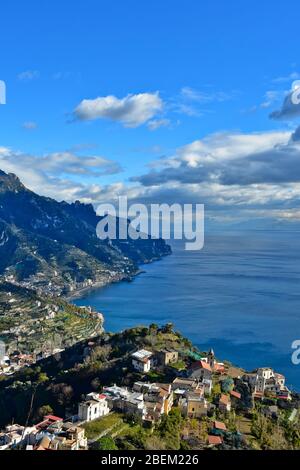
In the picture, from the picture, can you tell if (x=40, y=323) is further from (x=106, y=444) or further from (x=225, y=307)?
(x=106, y=444)

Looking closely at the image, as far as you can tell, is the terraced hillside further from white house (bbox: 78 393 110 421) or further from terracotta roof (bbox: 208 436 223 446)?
terracotta roof (bbox: 208 436 223 446)

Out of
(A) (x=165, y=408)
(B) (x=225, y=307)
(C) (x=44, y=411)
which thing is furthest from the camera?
(B) (x=225, y=307)

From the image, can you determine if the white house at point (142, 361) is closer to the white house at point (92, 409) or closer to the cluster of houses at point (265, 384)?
the cluster of houses at point (265, 384)

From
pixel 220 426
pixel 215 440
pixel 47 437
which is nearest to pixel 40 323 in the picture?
pixel 220 426

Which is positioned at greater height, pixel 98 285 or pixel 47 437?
pixel 47 437

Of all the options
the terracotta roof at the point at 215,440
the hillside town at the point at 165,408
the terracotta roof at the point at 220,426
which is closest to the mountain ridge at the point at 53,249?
the hillside town at the point at 165,408
